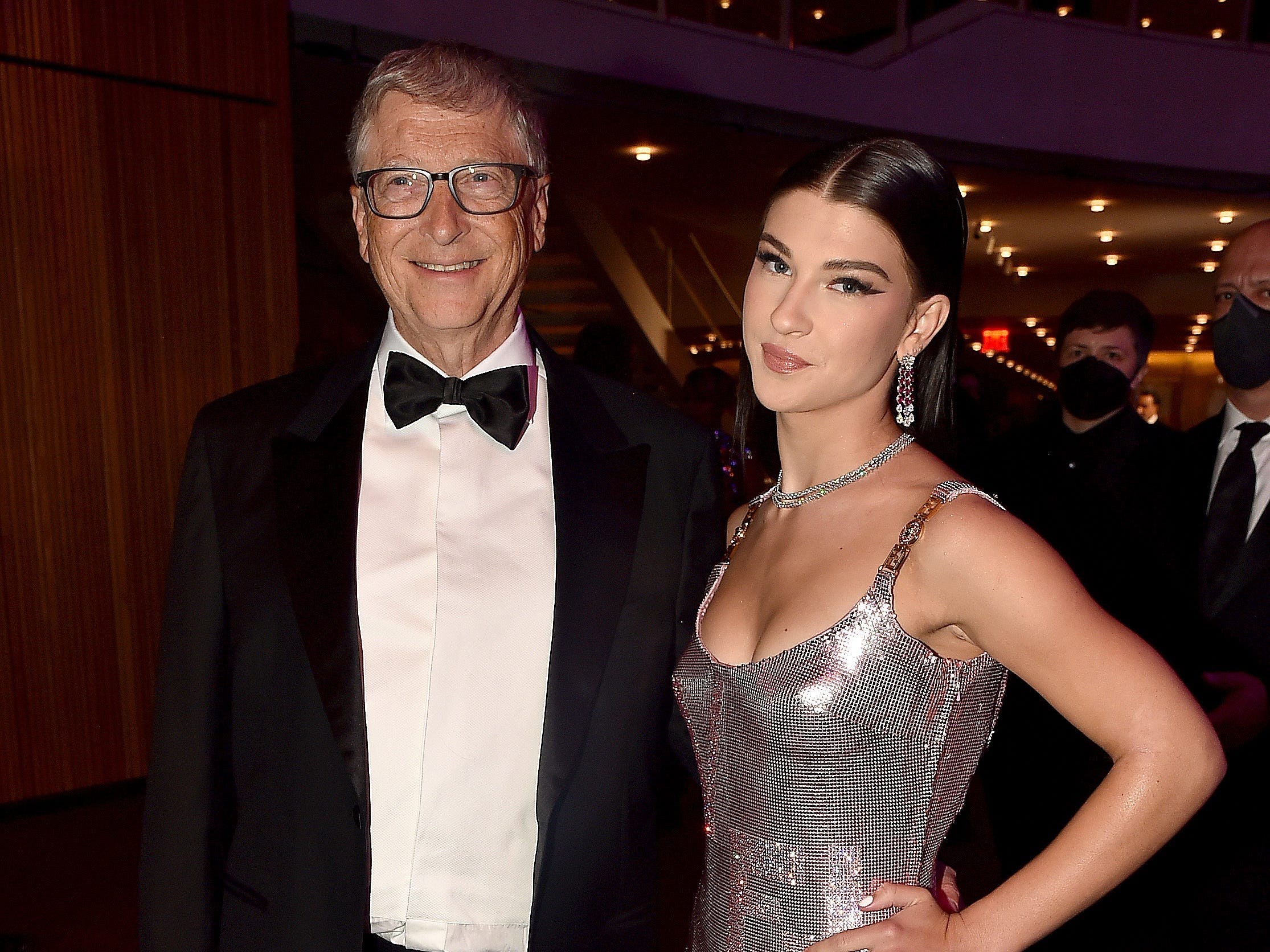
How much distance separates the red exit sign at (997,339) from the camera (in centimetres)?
1384

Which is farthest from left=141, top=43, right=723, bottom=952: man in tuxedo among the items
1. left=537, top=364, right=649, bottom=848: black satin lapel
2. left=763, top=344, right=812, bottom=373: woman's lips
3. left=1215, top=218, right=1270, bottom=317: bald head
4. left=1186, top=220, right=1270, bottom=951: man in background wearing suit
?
left=1215, top=218, right=1270, bottom=317: bald head

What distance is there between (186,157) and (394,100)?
123 inches

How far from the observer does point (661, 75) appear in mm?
6590

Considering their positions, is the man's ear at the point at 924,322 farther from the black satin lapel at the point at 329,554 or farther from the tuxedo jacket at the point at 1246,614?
the tuxedo jacket at the point at 1246,614

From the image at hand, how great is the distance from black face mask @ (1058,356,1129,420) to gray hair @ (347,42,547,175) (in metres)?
1.91

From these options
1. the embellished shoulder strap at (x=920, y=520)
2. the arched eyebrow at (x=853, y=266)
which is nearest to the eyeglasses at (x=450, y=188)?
the arched eyebrow at (x=853, y=266)

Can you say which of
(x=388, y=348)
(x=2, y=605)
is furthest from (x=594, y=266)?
(x=388, y=348)

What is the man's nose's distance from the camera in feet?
4.99

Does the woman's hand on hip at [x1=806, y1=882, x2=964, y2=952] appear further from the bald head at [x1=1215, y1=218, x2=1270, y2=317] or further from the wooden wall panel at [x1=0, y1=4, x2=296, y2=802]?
the wooden wall panel at [x1=0, y1=4, x2=296, y2=802]

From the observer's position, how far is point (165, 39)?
4109 millimetres

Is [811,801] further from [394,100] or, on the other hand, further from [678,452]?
[394,100]

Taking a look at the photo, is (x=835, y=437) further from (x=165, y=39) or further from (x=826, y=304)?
(x=165, y=39)

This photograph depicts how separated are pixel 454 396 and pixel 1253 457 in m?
1.71

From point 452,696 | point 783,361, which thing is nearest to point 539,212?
point 783,361
